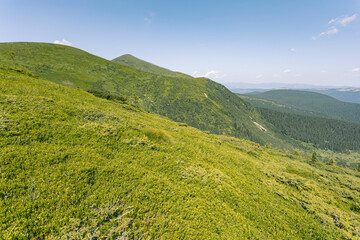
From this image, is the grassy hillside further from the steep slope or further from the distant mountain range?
the steep slope

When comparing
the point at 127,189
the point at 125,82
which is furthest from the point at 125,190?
the point at 125,82

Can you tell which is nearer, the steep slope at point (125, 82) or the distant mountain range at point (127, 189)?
the distant mountain range at point (127, 189)

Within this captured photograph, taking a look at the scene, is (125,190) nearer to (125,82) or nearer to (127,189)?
(127,189)

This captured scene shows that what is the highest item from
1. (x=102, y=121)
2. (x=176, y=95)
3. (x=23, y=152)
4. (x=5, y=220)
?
(x=176, y=95)

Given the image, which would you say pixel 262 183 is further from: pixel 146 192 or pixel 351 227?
pixel 146 192

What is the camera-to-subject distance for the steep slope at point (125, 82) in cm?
8825

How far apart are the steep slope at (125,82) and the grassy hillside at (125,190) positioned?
68.7 m

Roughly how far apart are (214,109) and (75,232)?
166 meters

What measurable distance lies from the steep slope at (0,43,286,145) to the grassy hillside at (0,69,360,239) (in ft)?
225

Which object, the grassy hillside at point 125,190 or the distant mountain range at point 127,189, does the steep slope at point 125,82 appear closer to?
the distant mountain range at point 127,189

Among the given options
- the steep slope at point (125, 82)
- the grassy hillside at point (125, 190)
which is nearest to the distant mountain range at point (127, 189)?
the grassy hillside at point (125, 190)

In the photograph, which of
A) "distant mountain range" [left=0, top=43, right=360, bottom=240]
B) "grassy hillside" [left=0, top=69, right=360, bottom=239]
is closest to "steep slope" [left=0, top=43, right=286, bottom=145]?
"distant mountain range" [left=0, top=43, right=360, bottom=240]

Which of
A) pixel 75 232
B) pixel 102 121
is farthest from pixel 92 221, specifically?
pixel 102 121

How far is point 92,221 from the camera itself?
6.46 metres
